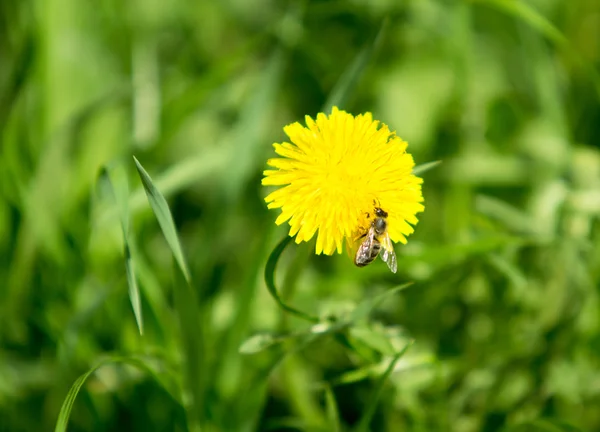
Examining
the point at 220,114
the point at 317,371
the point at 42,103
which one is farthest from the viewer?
the point at 220,114

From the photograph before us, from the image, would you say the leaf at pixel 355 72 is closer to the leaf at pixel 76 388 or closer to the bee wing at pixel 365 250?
the bee wing at pixel 365 250

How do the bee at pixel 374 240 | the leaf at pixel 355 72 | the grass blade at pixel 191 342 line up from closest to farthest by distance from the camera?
the bee at pixel 374 240 < the grass blade at pixel 191 342 < the leaf at pixel 355 72

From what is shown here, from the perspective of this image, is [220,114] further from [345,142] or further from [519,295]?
[345,142]

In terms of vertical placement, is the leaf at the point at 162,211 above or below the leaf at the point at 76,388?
above

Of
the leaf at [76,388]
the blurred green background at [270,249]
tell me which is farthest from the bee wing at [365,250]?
the leaf at [76,388]

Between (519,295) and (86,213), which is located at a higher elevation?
(86,213)

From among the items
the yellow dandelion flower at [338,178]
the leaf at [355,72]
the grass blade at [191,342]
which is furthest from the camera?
the leaf at [355,72]

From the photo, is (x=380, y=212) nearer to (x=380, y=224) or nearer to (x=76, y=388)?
(x=380, y=224)

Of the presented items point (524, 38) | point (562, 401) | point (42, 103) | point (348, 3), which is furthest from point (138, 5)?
point (562, 401)
